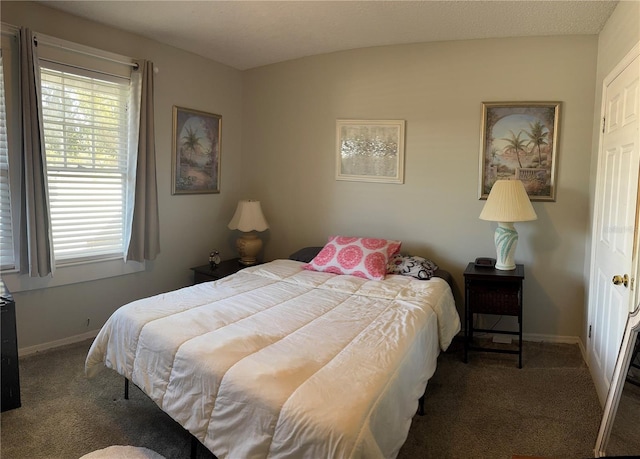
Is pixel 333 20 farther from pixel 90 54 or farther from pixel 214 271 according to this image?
pixel 214 271

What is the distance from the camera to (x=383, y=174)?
3955 mm

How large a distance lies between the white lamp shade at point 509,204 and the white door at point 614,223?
468 mm

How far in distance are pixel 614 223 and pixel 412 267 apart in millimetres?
→ 1352

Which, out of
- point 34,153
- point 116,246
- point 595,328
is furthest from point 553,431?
point 34,153

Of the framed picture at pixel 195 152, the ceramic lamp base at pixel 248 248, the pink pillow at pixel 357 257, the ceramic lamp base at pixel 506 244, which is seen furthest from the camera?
the ceramic lamp base at pixel 248 248

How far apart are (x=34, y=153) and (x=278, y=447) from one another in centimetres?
257

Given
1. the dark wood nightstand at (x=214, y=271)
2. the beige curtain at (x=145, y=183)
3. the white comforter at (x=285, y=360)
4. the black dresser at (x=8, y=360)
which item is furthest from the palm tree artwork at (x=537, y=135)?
the black dresser at (x=8, y=360)

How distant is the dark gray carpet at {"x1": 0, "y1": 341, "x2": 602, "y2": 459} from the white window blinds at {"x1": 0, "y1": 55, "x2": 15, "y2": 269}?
72 cm

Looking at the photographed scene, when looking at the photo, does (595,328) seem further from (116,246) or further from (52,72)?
(52,72)

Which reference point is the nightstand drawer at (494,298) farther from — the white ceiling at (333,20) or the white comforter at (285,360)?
the white ceiling at (333,20)

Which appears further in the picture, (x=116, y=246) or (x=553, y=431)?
(x=116, y=246)

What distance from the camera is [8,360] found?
2.44m

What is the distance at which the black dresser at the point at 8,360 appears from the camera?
242 centimetres

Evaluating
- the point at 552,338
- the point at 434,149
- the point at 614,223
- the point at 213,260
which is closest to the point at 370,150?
the point at 434,149
